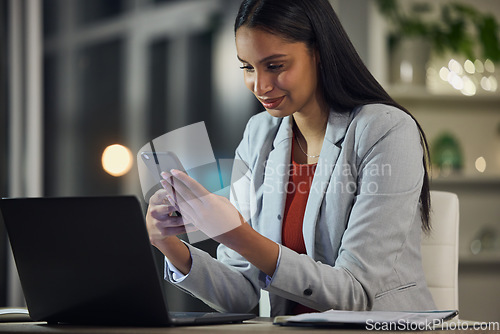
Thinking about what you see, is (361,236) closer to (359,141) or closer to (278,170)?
(359,141)

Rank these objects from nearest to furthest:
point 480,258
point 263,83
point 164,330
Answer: point 164,330
point 263,83
point 480,258

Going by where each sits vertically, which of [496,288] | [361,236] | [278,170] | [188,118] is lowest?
[496,288]

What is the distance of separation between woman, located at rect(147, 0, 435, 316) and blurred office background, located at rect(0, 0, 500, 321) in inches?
56.0

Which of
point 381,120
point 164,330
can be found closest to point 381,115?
point 381,120

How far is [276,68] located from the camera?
1.35 m

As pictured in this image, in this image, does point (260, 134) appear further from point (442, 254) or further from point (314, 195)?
point (442, 254)

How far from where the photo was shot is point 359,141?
4.46ft

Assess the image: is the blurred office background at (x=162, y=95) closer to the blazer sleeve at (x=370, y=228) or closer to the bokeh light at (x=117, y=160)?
the bokeh light at (x=117, y=160)

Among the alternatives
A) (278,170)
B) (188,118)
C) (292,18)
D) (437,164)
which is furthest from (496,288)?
(292,18)

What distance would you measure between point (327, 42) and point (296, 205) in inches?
14.2

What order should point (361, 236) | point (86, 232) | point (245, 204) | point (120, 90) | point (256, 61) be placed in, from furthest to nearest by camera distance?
point (120, 90) → point (245, 204) → point (256, 61) → point (361, 236) → point (86, 232)

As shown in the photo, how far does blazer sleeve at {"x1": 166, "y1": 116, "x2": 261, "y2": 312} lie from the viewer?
1.29 meters

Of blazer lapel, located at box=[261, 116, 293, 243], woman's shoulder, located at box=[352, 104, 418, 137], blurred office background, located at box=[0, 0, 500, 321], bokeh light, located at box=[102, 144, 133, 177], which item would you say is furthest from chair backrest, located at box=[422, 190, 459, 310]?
bokeh light, located at box=[102, 144, 133, 177]

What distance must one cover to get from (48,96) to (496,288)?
7.36 ft
